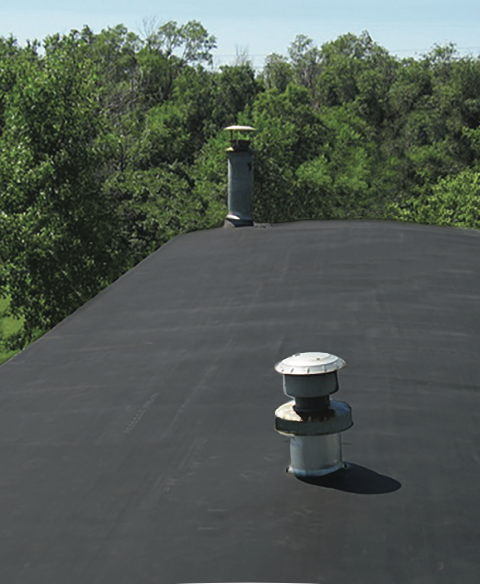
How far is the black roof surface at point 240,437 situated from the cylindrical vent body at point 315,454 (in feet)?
0.29

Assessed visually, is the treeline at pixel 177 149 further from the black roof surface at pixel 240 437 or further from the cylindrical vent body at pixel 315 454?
the cylindrical vent body at pixel 315 454

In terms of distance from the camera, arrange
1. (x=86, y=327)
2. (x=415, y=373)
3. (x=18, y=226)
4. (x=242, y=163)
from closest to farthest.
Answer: (x=415, y=373) → (x=86, y=327) → (x=242, y=163) → (x=18, y=226)

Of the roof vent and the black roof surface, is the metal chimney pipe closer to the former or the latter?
the black roof surface

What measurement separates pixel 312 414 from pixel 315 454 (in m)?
0.28

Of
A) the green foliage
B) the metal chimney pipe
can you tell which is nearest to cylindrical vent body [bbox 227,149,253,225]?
the metal chimney pipe

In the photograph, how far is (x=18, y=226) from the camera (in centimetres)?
2834

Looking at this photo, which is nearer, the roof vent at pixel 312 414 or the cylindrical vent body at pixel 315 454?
the roof vent at pixel 312 414

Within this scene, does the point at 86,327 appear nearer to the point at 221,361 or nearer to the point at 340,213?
the point at 221,361

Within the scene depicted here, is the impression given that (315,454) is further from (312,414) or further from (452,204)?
(452,204)

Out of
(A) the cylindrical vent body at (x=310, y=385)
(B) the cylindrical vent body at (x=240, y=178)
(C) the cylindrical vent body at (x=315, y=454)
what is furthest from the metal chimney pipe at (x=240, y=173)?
(A) the cylindrical vent body at (x=310, y=385)

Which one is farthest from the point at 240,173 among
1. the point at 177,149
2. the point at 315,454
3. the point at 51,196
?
the point at 177,149

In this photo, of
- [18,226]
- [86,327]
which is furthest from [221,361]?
[18,226]

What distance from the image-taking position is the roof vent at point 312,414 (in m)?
5.25

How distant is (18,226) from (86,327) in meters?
18.6
